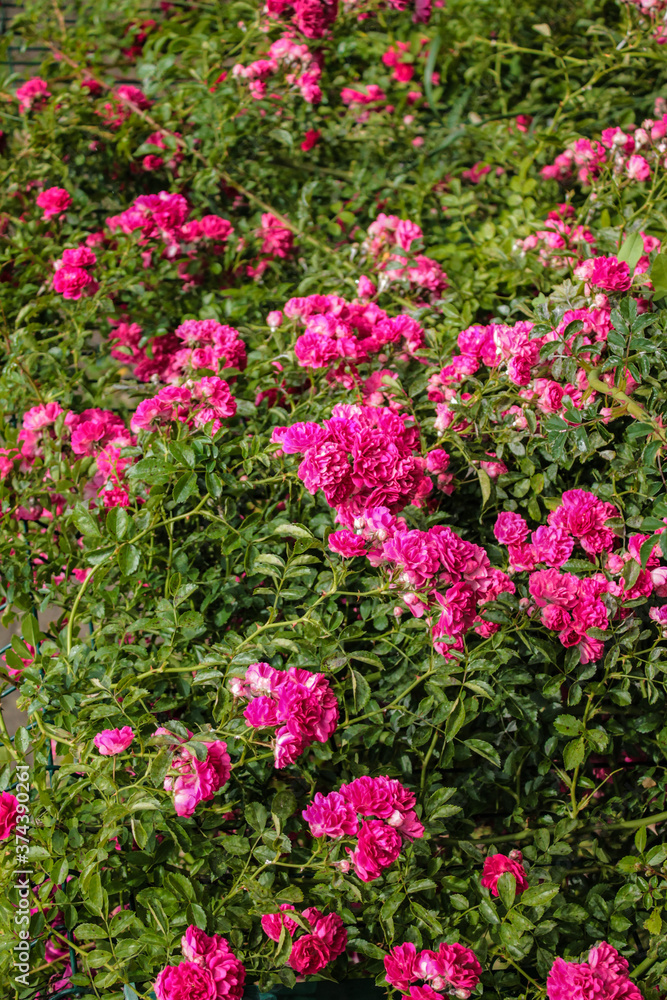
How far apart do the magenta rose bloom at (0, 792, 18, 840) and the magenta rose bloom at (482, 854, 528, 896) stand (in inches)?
24.1

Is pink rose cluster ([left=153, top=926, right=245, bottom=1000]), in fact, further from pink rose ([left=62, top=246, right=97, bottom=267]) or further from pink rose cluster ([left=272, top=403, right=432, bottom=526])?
pink rose ([left=62, top=246, right=97, bottom=267])

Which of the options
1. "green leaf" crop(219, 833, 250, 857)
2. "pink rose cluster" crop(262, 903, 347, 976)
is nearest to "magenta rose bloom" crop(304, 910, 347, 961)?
"pink rose cluster" crop(262, 903, 347, 976)

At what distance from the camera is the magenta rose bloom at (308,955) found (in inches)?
34.7

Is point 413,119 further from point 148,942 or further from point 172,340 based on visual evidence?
point 148,942

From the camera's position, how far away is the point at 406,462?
3.26 ft

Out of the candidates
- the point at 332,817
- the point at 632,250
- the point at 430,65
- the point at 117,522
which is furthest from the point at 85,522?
the point at 430,65

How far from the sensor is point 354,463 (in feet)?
3.16

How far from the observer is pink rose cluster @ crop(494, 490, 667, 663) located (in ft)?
3.42

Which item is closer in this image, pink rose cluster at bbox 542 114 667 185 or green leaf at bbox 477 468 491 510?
green leaf at bbox 477 468 491 510

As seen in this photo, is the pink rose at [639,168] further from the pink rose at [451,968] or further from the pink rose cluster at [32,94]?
the pink rose cluster at [32,94]

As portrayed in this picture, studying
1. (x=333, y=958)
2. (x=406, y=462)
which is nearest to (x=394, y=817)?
(x=333, y=958)

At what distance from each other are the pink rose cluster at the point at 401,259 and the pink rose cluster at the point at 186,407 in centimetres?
46

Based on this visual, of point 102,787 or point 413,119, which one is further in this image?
point 413,119

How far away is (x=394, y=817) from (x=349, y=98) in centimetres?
186
